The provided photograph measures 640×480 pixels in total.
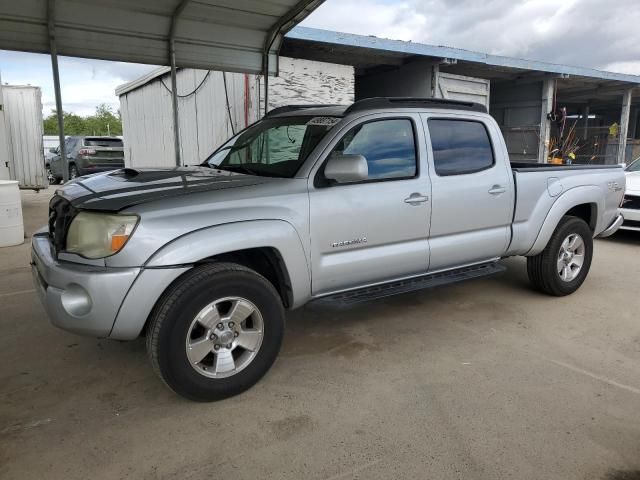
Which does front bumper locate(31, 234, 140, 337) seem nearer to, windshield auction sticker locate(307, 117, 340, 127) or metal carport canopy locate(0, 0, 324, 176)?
windshield auction sticker locate(307, 117, 340, 127)

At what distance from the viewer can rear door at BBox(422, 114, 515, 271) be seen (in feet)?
13.5

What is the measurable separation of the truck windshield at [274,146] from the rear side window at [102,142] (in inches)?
573

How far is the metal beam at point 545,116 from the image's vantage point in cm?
1383

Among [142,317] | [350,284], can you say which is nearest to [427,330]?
[350,284]

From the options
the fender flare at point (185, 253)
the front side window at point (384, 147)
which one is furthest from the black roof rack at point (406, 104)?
the fender flare at point (185, 253)

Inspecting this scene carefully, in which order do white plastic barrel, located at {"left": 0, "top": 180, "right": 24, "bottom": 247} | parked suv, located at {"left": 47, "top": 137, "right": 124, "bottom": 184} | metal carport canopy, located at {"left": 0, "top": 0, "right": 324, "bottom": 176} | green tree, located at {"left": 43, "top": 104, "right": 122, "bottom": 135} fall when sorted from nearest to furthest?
metal carport canopy, located at {"left": 0, "top": 0, "right": 324, "bottom": 176} < white plastic barrel, located at {"left": 0, "top": 180, "right": 24, "bottom": 247} < parked suv, located at {"left": 47, "top": 137, "right": 124, "bottom": 184} < green tree, located at {"left": 43, "top": 104, "right": 122, "bottom": 135}

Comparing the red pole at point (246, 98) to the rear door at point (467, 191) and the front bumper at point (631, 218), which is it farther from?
the front bumper at point (631, 218)

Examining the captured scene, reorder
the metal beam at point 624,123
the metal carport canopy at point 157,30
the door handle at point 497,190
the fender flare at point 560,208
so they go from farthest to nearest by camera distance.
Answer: the metal beam at point 624,123, the metal carport canopy at point 157,30, the fender flare at point 560,208, the door handle at point 497,190

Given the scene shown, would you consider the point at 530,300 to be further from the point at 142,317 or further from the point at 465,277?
the point at 142,317

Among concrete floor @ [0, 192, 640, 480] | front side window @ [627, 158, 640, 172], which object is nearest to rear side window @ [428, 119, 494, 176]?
concrete floor @ [0, 192, 640, 480]

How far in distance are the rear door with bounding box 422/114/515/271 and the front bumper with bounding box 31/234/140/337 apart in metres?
2.45

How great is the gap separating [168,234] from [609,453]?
8.90ft

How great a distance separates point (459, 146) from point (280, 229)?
79.3 inches

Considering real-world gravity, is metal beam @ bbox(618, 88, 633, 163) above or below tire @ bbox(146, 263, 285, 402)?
above
